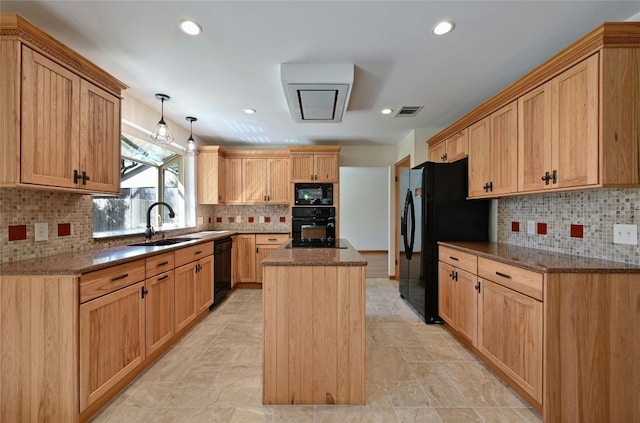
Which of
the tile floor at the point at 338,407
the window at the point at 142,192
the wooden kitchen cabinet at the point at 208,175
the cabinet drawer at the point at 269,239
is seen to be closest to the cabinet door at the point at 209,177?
the wooden kitchen cabinet at the point at 208,175

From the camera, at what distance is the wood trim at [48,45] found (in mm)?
1447

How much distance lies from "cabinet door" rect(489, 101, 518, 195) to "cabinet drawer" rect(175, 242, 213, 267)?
301cm

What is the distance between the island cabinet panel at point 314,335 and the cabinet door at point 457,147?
6.82 ft

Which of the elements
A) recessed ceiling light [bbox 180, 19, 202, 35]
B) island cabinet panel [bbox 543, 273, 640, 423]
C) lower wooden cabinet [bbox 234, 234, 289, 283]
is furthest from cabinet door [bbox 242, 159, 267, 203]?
island cabinet panel [bbox 543, 273, 640, 423]

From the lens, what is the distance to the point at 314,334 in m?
1.75

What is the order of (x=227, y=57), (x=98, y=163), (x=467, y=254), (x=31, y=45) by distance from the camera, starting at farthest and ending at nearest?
(x=467, y=254), (x=227, y=57), (x=98, y=163), (x=31, y=45)

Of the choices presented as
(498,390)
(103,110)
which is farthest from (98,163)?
(498,390)

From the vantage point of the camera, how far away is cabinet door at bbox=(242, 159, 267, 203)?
15.4 ft

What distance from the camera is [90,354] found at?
1595mm

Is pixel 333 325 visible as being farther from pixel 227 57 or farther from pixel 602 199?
pixel 227 57

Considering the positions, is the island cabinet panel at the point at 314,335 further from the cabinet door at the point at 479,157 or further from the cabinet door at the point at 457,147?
the cabinet door at the point at 457,147

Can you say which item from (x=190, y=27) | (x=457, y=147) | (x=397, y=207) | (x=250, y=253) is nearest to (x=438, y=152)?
(x=457, y=147)

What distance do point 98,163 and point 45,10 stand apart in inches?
36.6

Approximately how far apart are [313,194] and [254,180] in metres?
1.06
